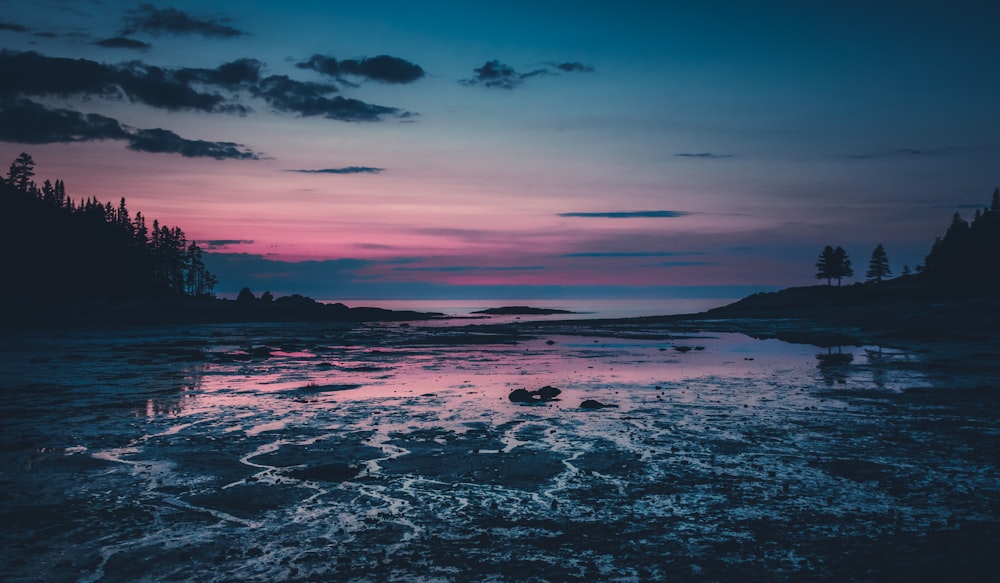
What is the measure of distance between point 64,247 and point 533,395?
11771 centimetres

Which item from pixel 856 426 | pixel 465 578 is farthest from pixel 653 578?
pixel 856 426

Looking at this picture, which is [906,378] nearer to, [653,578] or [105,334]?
[653,578]

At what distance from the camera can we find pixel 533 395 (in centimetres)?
2584

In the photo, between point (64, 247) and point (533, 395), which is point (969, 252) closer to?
point (533, 395)

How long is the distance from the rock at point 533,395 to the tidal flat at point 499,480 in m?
0.41

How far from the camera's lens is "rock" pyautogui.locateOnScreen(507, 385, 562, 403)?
81.3 ft

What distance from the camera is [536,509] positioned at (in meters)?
11.7

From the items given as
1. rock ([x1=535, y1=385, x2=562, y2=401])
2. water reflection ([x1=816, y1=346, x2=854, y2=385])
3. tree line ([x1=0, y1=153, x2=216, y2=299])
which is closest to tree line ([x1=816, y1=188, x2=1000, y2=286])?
water reflection ([x1=816, y1=346, x2=854, y2=385])

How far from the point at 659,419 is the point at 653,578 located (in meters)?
12.5

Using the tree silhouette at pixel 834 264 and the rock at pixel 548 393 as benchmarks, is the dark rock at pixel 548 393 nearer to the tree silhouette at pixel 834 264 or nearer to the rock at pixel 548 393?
the rock at pixel 548 393

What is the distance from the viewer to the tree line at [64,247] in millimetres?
103812

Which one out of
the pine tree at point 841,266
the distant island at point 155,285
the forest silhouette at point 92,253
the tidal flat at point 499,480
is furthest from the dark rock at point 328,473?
the pine tree at point 841,266

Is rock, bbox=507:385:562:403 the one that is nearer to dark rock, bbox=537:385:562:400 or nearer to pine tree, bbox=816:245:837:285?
dark rock, bbox=537:385:562:400

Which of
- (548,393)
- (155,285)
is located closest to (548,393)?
(548,393)
